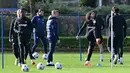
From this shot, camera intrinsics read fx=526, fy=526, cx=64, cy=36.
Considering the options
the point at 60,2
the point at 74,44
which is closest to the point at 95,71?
the point at 74,44

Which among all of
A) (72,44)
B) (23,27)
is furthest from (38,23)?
(72,44)

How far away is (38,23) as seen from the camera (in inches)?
854

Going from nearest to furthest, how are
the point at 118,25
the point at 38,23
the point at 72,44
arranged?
the point at 118,25 → the point at 38,23 → the point at 72,44

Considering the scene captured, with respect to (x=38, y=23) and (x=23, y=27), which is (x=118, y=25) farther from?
(x=23, y=27)

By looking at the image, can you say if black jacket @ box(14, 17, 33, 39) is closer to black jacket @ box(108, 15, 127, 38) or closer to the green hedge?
black jacket @ box(108, 15, 127, 38)

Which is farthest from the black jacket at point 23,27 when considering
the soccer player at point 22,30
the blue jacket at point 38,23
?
the blue jacket at point 38,23

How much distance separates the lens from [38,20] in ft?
70.7

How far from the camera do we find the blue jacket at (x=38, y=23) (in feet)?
70.1

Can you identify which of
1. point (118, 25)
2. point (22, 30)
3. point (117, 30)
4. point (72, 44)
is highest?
point (22, 30)

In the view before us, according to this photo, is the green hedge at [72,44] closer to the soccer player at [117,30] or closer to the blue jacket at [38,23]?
the blue jacket at [38,23]

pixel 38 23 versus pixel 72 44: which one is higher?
pixel 38 23

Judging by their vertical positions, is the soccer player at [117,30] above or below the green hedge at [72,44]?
above

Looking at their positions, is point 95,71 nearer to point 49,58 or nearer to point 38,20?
point 49,58

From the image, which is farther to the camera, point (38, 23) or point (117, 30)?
point (38, 23)
